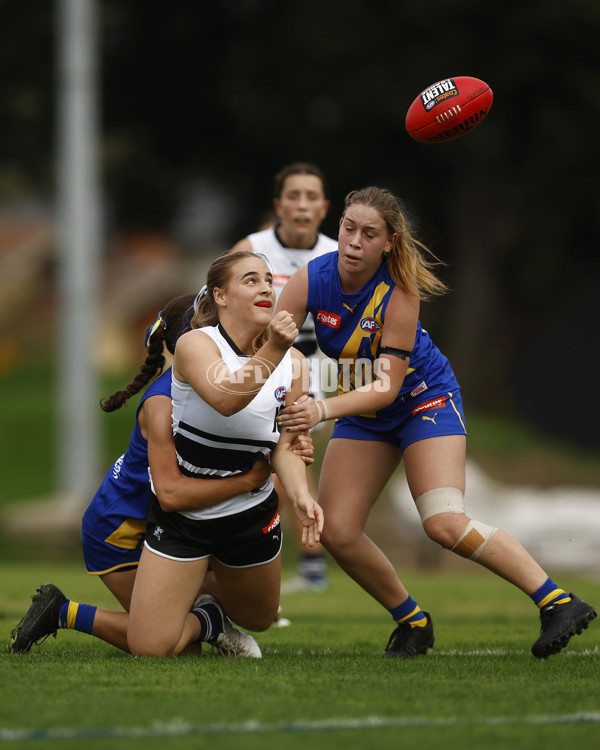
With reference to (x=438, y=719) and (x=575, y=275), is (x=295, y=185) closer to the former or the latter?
(x=438, y=719)

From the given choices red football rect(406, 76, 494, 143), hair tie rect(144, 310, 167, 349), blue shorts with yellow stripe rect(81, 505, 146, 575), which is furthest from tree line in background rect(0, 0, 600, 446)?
blue shorts with yellow stripe rect(81, 505, 146, 575)

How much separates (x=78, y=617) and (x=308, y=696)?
1.40m

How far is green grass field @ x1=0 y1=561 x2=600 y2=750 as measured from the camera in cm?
346

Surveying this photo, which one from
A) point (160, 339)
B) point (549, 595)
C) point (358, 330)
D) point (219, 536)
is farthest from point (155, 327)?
point (549, 595)

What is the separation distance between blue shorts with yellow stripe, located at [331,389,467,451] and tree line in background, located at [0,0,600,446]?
11.8 meters

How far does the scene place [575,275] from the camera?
755 inches

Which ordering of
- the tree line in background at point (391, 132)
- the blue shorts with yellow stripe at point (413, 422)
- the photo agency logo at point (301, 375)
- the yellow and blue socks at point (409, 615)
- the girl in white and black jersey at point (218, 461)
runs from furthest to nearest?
the tree line in background at point (391, 132) < the yellow and blue socks at point (409, 615) < the blue shorts with yellow stripe at point (413, 422) < the girl in white and black jersey at point (218, 461) < the photo agency logo at point (301, 375)

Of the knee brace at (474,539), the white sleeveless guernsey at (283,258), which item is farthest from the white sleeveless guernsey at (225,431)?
the white sleeveless guernsey at (283,258)

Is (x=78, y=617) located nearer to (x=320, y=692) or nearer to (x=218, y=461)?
(x=218, y=461)

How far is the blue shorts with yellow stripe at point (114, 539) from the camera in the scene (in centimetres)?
523

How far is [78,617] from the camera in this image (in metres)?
5.07

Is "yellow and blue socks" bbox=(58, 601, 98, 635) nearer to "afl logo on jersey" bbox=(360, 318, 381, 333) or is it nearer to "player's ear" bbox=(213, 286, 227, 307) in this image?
"player's ear" bbox=(213, 286, 227, 307)

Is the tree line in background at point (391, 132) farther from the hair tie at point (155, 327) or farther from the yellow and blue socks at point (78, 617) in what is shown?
the yellow and blue socks at point (78, 617)

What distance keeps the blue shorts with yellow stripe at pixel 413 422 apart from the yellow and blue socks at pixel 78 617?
4.44 ft
